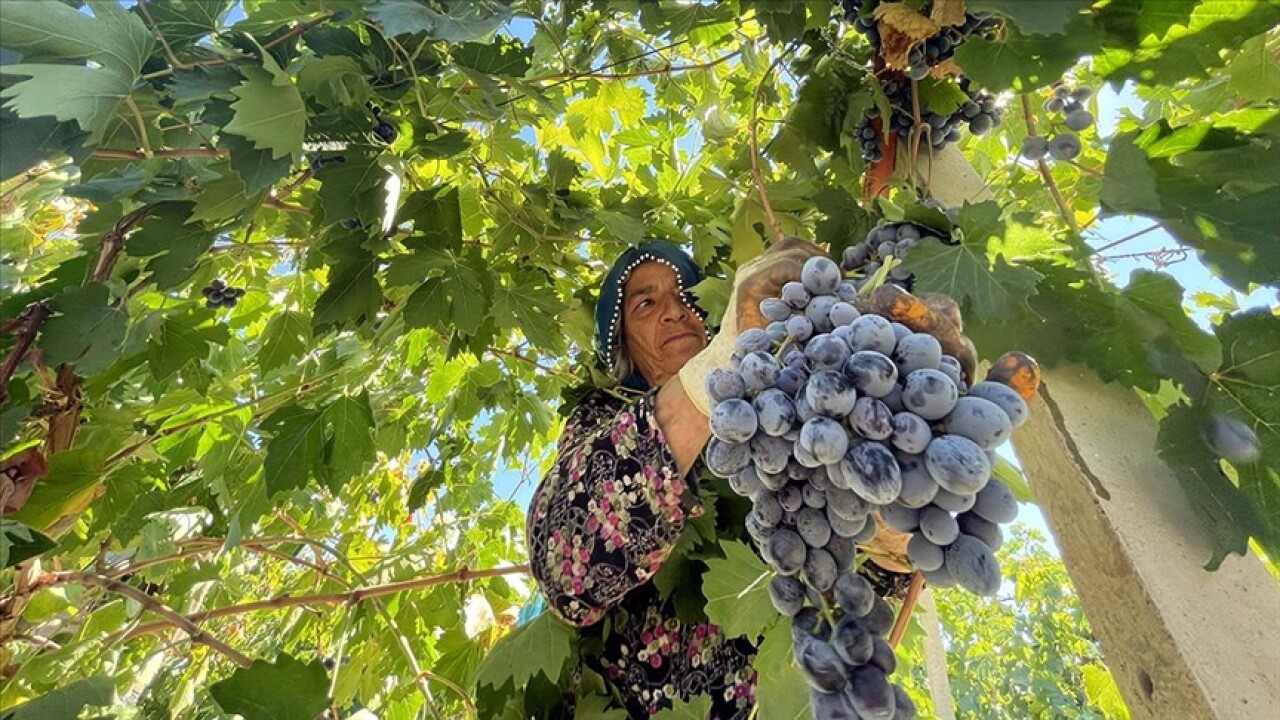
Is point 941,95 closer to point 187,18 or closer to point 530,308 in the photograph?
point 530,308

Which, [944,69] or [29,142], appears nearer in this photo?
[29,142]

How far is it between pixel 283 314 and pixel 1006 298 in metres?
2.20

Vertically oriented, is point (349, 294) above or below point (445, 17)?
below

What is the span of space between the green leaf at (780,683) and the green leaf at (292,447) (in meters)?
1.43

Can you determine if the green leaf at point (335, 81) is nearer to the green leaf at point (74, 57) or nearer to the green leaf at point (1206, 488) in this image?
the green leaf at point (74, 57)

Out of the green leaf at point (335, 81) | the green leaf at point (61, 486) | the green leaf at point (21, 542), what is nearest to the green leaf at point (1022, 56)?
the green leaf at point (335, 81)

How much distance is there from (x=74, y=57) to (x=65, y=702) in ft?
3.70

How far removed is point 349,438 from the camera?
2152mm

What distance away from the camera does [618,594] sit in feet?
5.15

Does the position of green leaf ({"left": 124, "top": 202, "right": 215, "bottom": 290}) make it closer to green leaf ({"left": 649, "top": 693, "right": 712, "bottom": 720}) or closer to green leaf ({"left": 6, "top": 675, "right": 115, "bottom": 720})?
green leaf ({"left": 6, "top": 675, "right": 115, "bottom": 720})

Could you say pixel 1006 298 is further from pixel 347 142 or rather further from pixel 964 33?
pixel 347 142

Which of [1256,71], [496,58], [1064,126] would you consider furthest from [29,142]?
[1256,71]

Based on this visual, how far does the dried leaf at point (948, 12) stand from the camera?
1083 mm

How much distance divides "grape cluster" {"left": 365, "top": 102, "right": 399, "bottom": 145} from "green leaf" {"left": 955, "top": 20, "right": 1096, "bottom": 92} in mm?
1203
